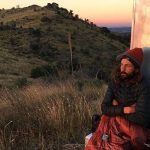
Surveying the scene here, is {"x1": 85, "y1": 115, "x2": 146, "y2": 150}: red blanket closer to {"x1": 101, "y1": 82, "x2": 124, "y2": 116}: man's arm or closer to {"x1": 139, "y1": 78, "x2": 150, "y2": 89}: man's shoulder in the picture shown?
{"x1": 101, "y1": 82, "x2": 124, "y2": 116}: man's arm

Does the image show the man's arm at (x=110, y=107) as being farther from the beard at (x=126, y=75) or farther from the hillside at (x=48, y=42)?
the hillside at (x=48, y=42)

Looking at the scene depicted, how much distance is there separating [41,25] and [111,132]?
50.8 meters

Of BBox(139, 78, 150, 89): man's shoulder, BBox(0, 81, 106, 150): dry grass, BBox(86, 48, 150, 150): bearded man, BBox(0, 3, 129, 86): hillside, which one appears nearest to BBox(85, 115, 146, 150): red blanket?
BBox(86, 48, 150, 150): bearded man

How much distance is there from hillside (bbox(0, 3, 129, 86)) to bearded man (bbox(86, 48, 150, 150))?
1026 inches

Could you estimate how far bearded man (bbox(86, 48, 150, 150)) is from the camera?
564cm

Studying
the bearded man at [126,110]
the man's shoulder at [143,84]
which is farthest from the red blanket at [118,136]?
the man's shoulder at [143,84]

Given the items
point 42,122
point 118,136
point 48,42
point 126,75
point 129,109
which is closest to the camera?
point 118,136

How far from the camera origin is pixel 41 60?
4156 centimetres

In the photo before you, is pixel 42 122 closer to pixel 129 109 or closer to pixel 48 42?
pixel 129 109

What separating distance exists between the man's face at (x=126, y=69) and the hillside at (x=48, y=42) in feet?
85.7

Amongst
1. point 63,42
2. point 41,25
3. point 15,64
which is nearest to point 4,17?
point 41,25

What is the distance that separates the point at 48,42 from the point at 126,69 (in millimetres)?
44097

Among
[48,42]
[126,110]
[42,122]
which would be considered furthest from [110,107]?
[48,42]

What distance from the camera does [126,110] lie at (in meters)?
5.84
